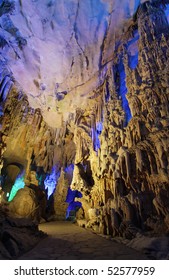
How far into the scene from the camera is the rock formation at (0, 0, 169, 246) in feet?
20.1

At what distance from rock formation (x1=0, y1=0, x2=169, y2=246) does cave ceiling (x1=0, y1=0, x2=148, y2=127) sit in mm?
43

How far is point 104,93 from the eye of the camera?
11.0m

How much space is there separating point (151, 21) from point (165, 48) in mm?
2471

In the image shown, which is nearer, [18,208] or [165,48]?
[165,48]

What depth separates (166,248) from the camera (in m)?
3.66

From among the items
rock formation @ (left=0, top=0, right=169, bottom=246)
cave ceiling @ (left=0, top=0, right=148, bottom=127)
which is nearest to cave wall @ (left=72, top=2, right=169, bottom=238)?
rock formation @ (left=0, top=0, right=169, bottom=246)

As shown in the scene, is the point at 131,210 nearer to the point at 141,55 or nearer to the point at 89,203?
the point at 89,203

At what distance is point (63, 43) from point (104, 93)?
353 cm

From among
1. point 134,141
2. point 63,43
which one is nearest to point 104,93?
point 63,43

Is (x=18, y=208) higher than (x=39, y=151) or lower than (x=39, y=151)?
lower

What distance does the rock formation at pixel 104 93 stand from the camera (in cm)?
611

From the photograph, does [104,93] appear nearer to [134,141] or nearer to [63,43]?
[63,43]

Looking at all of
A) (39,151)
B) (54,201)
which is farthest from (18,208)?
(39,151)

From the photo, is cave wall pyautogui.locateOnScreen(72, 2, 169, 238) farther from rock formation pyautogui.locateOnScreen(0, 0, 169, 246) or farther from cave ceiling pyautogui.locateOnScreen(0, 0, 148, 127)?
cave ceiling pyautogui.locateOnScreen(0, 0, 148, 127)
